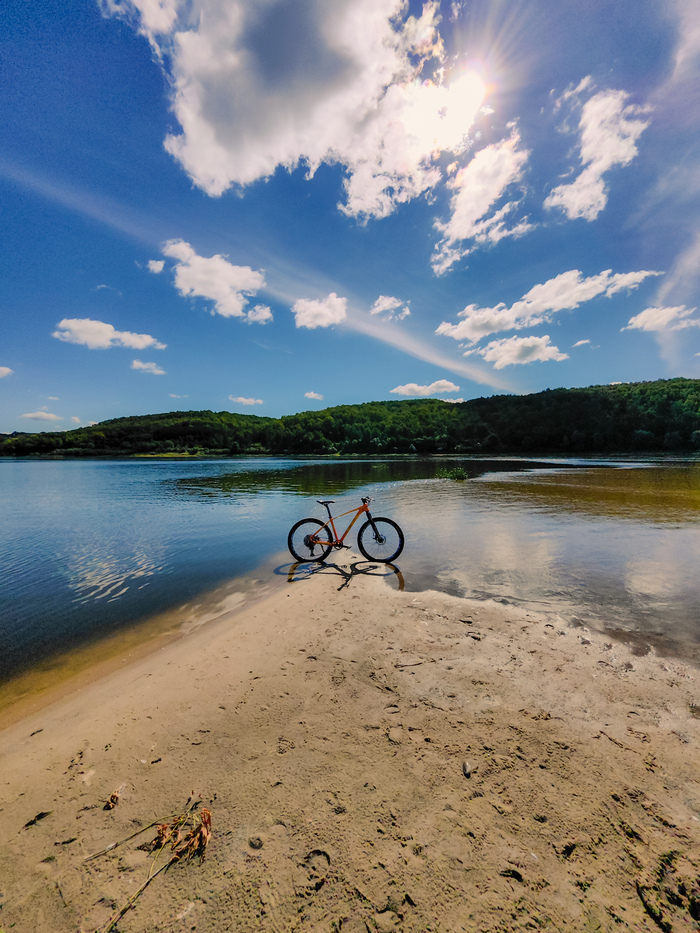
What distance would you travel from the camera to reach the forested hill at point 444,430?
351ft

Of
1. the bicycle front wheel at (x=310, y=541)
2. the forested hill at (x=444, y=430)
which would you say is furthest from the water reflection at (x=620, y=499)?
the forested hill at (x=444, y=430)

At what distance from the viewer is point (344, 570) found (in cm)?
912

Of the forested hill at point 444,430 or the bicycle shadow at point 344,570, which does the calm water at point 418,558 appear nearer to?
the bicycle shadow at point 344,570

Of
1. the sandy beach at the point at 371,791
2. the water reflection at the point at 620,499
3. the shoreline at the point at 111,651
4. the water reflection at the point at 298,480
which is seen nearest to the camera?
the sandy beach at the point at 371,791

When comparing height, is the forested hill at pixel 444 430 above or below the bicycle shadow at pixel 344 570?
above

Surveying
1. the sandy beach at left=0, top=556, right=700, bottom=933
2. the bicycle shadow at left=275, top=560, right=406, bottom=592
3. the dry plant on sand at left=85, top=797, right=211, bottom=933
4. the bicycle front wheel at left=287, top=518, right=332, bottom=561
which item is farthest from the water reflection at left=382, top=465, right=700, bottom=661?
the dry plant on sand at left=85, top=797, right=211, bottom=933

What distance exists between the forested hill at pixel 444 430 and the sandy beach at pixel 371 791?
365 feet

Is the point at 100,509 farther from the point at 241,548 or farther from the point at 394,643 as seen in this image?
the point at 394,643

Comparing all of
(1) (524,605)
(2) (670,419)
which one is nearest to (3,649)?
(1) (524,605)

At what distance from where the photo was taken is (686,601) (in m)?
6.80

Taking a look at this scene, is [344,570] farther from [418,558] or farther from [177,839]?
[177,839]

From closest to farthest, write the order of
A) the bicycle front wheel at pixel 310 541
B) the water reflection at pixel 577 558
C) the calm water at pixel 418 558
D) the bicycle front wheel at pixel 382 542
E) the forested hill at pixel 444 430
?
the water reflection at pixel 577 558 < the calm water at pixel 418 558 < the bicycle front wheel at pixel 382 542 < the bicycle front wheel at pixel 310 541 < the forested hill at pixel 444 430

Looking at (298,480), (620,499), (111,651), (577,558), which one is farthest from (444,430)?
(111,651)

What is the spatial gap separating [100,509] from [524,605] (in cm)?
2257
